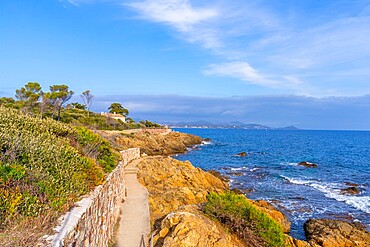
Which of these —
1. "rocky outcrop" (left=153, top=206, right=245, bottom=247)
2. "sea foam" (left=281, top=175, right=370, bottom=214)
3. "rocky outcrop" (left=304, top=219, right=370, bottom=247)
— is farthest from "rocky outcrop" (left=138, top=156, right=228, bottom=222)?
"sea foam" (left=281, top=175, right=370, bottom=214)

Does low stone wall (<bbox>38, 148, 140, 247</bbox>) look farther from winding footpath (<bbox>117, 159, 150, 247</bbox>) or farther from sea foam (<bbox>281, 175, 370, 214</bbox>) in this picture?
sea foam (<bbox>281, 175, 370, 214</bbox>)

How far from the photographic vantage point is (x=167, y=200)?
558 inches

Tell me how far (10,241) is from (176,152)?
155ft

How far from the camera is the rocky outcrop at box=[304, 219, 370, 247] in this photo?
43.9 ft

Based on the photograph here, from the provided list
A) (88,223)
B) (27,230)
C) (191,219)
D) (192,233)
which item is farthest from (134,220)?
(27,230)

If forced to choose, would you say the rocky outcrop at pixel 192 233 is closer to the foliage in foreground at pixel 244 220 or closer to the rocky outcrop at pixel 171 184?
the foliage in foreground at pixel 244 220

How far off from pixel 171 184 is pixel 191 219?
8845 mm

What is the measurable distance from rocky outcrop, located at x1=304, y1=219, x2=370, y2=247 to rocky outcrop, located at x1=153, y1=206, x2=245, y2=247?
6186mm

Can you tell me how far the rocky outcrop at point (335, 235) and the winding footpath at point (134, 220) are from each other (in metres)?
7.95

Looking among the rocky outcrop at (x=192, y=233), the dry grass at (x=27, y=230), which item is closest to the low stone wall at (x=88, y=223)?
the dry grass at (x=27, y=230)

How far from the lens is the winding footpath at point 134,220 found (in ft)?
27.7

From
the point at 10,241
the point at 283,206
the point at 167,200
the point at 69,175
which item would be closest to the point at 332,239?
the point at 283,206

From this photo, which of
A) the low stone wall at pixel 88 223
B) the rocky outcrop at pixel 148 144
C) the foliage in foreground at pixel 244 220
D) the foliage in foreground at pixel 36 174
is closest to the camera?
the low stone wall at pixel 88 223

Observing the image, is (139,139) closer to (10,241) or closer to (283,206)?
(283,206)
